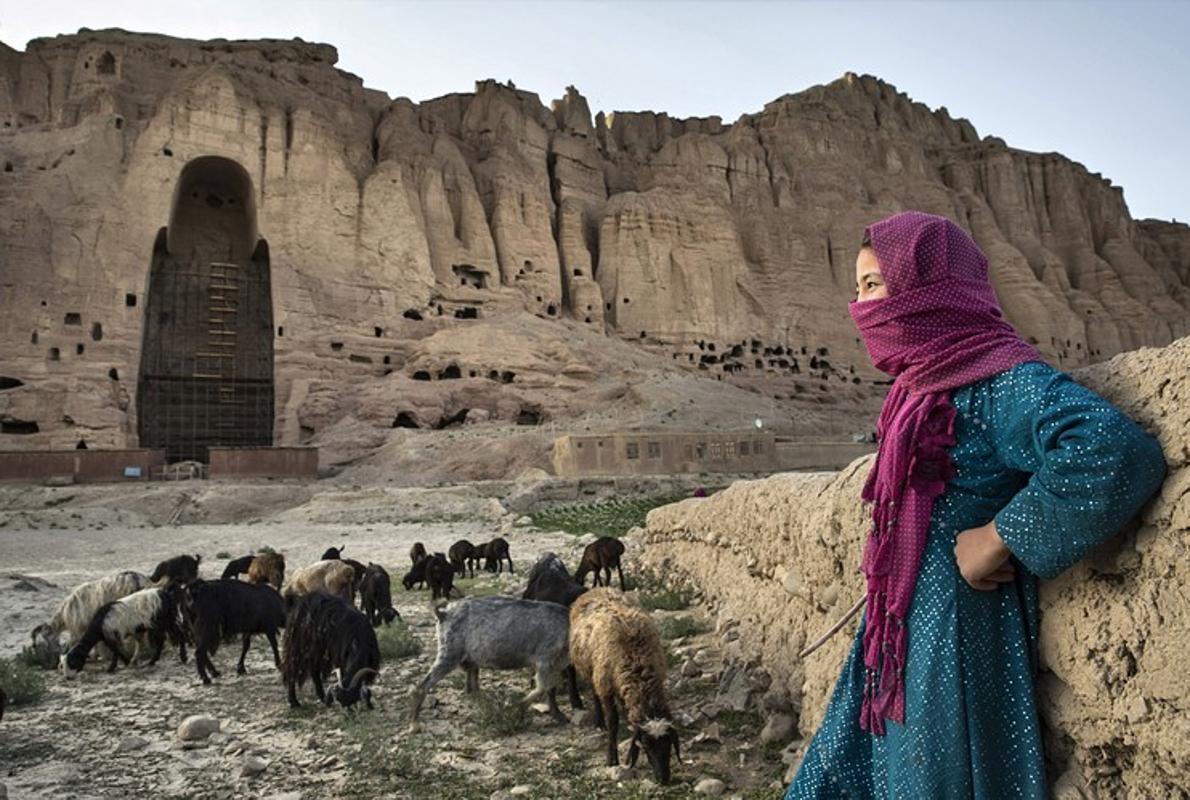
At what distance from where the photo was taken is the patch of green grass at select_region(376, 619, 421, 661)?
6.57 metres

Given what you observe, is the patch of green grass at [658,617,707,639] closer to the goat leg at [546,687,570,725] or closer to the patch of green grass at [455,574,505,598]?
the goat leg at [546,687,570,725]

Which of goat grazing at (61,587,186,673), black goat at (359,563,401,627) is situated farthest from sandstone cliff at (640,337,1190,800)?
black goat at (359,563,401,627)

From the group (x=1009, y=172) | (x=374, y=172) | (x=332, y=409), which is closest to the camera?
(x=332, y=409)

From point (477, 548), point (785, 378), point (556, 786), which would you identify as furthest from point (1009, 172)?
point (556, 786)

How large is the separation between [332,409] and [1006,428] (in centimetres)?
3916

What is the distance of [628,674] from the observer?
13.1ft

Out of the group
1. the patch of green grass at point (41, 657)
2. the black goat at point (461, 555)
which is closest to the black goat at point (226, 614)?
the patch of green grass at point (41, 657)

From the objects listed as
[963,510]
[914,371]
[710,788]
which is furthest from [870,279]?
[710,788]

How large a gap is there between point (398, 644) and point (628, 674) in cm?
336

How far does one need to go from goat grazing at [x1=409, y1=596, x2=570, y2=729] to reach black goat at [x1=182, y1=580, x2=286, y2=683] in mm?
1767

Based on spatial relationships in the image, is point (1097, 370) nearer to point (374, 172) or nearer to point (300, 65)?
point (374, 172)

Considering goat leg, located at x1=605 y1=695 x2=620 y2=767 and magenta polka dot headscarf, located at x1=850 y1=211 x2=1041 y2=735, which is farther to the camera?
goat leg, located at x1=605 y1=695 x2=620 y2=767

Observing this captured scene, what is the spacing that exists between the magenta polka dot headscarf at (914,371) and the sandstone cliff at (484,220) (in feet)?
128

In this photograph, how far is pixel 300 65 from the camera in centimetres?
5222
